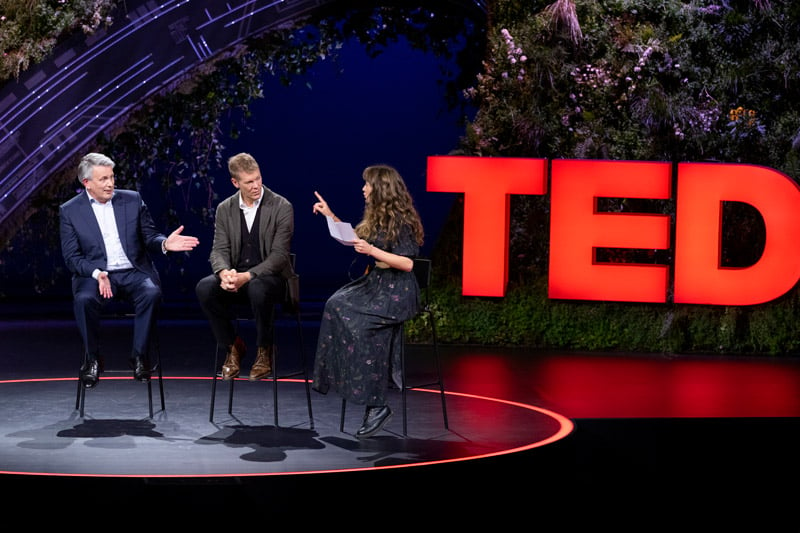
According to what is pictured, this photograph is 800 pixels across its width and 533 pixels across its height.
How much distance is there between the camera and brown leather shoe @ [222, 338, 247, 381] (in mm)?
6578

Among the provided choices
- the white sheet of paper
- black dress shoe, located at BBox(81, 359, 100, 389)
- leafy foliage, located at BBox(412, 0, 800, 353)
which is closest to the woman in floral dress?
the white sheet of paper

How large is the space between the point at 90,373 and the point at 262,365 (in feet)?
3.09

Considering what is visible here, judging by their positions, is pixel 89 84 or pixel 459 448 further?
pixel 89 84

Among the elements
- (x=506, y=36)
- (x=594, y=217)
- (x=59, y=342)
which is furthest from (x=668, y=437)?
(x=59, y=342)

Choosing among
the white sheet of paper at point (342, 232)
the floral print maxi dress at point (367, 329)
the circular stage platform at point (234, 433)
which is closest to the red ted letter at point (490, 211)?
the circular stage platform at point (234, 433)

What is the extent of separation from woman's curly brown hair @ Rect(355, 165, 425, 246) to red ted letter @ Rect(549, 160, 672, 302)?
13.2ft

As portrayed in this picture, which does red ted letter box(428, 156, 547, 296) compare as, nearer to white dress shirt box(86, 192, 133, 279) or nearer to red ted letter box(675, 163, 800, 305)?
red ted letter box(675, 163, 800, 305)

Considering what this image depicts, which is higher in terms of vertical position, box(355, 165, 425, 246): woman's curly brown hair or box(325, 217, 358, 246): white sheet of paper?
box(355, 165, 425, 246): woman's curly brown hair

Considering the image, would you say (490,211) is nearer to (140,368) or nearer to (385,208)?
(385,208)

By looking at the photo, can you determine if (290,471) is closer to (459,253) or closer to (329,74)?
(459,253)

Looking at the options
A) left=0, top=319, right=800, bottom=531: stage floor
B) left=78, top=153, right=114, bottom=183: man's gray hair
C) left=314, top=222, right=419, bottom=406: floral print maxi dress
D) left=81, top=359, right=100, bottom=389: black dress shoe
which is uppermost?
left=78, top=153, right=114, bottom=183: man's gray hair

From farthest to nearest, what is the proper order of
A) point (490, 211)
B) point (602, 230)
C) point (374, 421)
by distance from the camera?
point (490, 211), point (602, 230), point (374, 421)

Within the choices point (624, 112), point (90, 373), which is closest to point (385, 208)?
point (90, 373)

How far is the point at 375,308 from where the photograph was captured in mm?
6164
